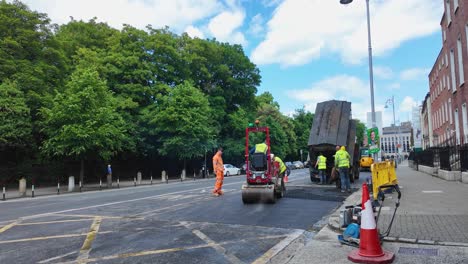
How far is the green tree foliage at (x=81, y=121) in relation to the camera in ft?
78.1

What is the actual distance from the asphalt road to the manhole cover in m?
1.99

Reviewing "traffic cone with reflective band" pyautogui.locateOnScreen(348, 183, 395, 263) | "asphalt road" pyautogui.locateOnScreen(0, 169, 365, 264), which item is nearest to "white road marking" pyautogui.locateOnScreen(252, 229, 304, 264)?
"asphalt road" pyautogui.locateOnScreen(0, 169, 365, 264)

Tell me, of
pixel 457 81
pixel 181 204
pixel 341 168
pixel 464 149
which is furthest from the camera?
pixel 457 81

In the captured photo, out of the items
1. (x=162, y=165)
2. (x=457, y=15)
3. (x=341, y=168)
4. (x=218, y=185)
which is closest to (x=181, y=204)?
(x=218, y=185)

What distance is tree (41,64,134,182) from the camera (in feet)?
78.1

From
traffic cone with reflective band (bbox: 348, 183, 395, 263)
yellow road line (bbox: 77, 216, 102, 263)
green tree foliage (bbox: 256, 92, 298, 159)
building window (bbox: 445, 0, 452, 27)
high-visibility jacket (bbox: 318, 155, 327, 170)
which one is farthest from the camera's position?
green tree foliage (bbox: 256, 92, 298, 159)

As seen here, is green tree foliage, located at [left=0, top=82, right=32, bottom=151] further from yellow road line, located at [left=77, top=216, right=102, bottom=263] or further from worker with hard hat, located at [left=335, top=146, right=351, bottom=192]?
worker with hard hat, located at [left=335, top=146, right=351, bottom=192]

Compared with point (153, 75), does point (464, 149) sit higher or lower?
lower

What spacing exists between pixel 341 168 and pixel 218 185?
5.08 m

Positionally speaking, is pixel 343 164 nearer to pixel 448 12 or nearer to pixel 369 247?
pixel 369 247

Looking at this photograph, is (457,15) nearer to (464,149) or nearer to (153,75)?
(464,149)

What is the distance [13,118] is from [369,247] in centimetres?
2601

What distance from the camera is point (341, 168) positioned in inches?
598

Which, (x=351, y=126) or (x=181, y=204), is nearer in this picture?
(x=181, y=204)
